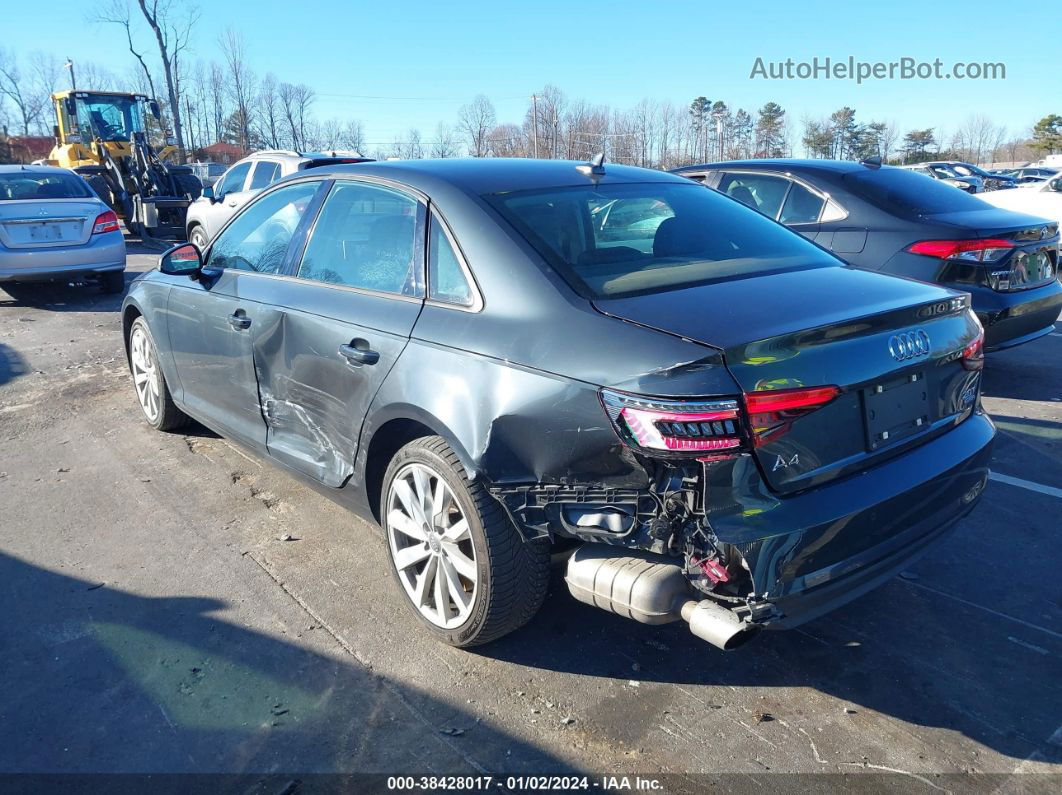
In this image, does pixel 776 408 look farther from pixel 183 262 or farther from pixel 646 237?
pixel 183 262

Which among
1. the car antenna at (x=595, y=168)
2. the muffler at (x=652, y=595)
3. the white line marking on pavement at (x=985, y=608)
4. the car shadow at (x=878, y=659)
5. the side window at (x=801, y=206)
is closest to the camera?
the muffler at (x=652, y=595)

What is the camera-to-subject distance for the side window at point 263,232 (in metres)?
3.97

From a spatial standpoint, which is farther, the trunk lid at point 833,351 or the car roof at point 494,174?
the car roof at point 494,174

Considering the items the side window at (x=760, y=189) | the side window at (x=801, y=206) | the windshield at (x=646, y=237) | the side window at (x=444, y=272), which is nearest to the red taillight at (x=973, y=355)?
the windshield at (x=646, y=237)

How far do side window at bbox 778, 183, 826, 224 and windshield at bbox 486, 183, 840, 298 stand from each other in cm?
301

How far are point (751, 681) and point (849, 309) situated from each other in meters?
1.32

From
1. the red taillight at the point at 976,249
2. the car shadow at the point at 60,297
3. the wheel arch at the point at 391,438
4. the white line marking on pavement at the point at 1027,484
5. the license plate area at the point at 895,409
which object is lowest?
the white line marking on pavement at the point at 1027,484

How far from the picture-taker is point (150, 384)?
5.37 meters

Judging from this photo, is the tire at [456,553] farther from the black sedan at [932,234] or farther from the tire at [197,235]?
the tire at [197,235]

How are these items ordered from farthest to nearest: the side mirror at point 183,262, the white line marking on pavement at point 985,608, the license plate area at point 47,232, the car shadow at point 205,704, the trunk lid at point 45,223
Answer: the license plate area at point 47,232 → the trunk lid at point 45,223 → the side mirror at point 183,262 → the white line marking on pavement at point 985,608 → the car shadow at point 205,704

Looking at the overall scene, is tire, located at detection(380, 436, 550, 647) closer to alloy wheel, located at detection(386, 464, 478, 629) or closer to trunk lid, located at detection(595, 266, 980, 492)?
alloy wheel, located at detection(386, 464, 478, 629)

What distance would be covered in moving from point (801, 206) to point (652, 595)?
495 centimetres

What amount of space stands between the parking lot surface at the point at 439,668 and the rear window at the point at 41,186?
305 inches

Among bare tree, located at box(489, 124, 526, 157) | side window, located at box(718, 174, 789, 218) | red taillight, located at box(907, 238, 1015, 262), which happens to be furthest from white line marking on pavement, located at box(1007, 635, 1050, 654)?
bare tree, located at box(489, 124, 526, 157)
